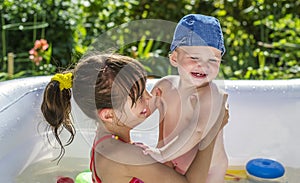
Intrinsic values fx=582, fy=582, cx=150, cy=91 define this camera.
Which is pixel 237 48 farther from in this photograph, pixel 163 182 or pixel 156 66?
pixel 163 182

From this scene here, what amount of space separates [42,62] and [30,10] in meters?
0.44

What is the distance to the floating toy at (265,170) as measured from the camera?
9.25 ft

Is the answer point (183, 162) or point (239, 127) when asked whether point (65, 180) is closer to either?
point (183, 162)

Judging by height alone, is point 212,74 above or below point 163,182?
above

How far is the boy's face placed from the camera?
2.18 m

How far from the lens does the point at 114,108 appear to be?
6.46 feet

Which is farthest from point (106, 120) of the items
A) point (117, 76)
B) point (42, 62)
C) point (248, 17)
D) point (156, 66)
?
point (248, 17)

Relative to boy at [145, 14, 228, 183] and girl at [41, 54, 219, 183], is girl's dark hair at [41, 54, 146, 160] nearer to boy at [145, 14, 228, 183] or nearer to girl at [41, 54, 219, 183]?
girl at [41, 54, 219, 183]

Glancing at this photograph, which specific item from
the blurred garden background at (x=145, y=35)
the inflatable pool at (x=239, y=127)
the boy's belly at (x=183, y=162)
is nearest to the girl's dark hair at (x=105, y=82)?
the boy's belly at (x=183, y=162)

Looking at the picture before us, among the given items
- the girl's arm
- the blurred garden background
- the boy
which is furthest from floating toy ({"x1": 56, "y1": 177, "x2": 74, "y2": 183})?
the blurred garden background

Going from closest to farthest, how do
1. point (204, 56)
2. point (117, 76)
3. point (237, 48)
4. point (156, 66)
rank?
point (117, 76) < point (204, 56) < point (156, 66) < point (237, 48)

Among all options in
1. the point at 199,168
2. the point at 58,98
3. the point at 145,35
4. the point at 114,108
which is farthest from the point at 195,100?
the point at 145,35

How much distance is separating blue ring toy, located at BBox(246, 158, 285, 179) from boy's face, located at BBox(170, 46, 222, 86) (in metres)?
0.78

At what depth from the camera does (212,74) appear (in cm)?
219
